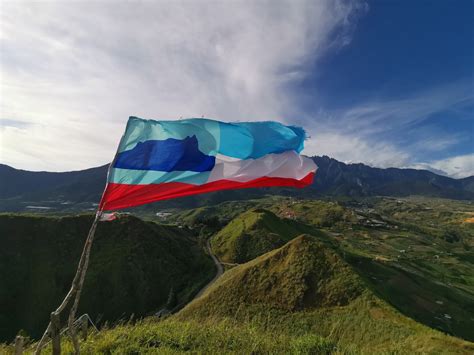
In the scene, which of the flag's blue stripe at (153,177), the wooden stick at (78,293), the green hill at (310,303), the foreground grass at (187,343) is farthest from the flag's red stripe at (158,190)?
the green hill at (310,303)

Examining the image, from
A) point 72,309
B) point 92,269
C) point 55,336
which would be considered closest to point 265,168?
point 72,309

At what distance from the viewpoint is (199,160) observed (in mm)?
10953

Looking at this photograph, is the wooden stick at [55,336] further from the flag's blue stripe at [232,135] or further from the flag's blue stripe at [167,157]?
the flag's blue stripe at [232,135]

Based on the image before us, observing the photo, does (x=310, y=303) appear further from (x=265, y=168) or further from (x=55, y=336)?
(x=55, y=336)

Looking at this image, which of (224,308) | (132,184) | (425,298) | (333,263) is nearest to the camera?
(132,184)

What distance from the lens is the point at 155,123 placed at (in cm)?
1090

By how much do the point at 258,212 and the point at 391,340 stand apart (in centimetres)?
9049

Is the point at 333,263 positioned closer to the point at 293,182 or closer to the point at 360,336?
the point at 360,336

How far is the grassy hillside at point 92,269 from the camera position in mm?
60000

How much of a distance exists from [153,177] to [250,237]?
280 ft

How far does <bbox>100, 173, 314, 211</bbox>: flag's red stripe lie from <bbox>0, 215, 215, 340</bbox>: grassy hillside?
55.0 m

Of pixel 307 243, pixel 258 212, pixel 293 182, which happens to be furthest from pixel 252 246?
pixel 293 182

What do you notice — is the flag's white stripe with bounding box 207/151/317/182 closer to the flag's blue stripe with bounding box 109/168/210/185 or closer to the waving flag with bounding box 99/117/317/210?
the waving flag with bounding box 99/117/317/210

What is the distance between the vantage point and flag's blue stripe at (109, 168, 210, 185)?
31.2ft
